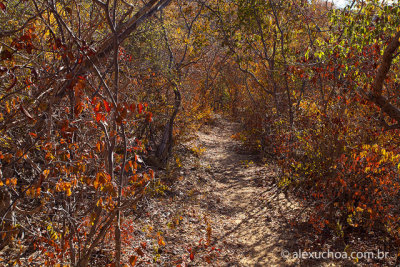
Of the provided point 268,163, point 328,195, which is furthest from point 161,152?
point 328,195

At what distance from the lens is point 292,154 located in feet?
26.7

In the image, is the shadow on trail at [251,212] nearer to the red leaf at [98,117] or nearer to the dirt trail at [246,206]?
the dirt trail at [246,206]

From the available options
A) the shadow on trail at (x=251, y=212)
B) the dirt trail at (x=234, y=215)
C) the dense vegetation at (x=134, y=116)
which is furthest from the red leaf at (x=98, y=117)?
the shadow on trail at (x=251, y=212)

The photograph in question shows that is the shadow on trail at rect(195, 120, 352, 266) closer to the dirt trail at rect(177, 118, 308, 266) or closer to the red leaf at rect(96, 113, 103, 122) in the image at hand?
the dirt trail at rect(177, 118, 308, 266)

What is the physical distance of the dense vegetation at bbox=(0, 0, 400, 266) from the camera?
3.00 m

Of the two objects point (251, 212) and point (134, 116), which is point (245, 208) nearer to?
point (251, 212)

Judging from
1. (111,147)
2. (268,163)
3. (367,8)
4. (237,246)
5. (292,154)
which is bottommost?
(237,246)

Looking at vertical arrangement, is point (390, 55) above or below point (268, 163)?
above

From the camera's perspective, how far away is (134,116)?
7152mm

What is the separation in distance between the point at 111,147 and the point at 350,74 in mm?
4483

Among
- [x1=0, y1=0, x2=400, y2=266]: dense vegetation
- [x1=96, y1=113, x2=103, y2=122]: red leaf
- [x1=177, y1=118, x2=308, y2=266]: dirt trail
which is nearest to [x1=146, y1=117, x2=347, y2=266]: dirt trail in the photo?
[x1=177, y1=118, x2=308, y2=266]: dirt trail

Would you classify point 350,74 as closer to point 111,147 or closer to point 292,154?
point 292,154

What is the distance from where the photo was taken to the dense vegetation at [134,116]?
3.00 m

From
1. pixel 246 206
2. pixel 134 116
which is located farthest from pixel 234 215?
pixel 134 116
